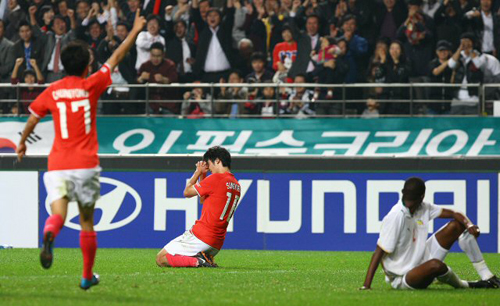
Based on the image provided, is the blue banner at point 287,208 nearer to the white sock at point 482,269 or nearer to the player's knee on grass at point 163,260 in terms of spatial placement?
the player's knee on grass at point 163,260

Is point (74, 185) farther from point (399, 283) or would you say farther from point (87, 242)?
point (399, 283)

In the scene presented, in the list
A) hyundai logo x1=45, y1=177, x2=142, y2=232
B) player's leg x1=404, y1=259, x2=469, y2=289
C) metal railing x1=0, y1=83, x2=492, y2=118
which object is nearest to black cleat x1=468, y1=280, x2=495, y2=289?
player's leg x1=404, y1=259, x2=469, y2=289

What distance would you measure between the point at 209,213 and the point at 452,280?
369 cm

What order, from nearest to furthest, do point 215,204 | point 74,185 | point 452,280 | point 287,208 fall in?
point 74,185
point 452,280
point 215,204
point 287,208

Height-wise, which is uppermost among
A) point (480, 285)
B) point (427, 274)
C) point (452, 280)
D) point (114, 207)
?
point (427, 274)

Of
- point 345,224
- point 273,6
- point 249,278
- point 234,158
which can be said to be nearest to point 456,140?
point 345,224

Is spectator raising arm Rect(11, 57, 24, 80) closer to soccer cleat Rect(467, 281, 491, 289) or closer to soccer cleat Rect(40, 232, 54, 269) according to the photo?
soccer cleat Rect(40, 232, 54, 269)

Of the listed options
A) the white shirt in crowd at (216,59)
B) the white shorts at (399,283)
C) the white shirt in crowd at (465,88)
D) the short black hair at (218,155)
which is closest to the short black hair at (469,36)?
the white shirt in crowd at (465,88)

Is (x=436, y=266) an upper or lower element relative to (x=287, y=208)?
upper

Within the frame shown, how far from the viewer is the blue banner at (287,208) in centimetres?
1589

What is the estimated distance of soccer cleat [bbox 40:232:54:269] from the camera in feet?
23.4

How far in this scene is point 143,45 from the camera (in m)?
19.0

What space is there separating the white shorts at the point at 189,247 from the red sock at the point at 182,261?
2.0 inches

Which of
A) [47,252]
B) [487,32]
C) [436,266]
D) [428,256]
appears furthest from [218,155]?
[487,32]
